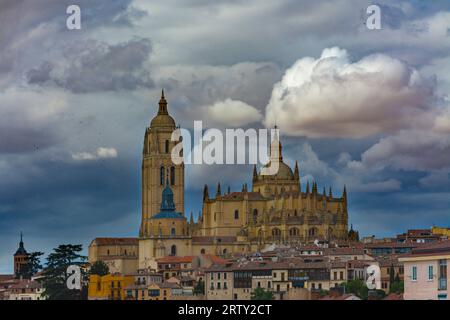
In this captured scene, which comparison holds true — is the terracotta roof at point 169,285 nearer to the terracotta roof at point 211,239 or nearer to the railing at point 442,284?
the terracotta roof at point 211,239

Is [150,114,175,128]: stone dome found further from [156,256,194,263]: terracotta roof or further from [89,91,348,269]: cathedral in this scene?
[156,256,194,263]: terracotta roof

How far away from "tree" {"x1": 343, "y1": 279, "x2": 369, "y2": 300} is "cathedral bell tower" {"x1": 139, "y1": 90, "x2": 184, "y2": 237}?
4553cm

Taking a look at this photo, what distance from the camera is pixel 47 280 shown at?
98.8m

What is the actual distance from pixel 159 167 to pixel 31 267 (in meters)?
15.5

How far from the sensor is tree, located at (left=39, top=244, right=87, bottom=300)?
9288 cm

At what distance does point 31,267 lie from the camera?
120m

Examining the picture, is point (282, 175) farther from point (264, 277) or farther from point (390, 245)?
point (264, 277)

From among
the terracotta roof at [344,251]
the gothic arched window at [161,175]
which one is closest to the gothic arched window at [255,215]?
the gothic arched window at [161,175]

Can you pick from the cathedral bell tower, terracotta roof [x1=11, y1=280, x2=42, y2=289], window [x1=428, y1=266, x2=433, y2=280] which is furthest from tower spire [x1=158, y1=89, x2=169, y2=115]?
window [x1=428, y1=266, x2=433, y2=280]

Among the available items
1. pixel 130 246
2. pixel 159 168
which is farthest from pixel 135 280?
pixel 159 168
